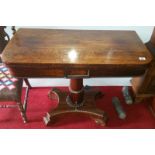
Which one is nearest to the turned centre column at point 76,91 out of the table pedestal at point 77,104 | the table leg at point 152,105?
the table pedestal at point 77,104

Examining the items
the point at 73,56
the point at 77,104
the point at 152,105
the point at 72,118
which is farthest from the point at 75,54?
the point at 152,105

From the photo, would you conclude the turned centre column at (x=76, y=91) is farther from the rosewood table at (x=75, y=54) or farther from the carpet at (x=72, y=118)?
the rosewood table at (x=75, y=54)

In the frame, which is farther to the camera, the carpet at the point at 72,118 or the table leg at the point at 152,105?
the table leg at the point at 152,105

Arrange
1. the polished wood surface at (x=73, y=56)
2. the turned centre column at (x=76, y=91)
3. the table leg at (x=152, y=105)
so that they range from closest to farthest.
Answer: the polished wood surface at (x=73, y=56) → the turned centre column at (x=76, y=91) → the table leg at (x=152, y=105)

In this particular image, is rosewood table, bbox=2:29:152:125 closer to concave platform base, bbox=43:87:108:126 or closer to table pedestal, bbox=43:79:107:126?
table pedestal, bbox=43:79:107:126

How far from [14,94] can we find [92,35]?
84 cm

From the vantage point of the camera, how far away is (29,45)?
135 cm

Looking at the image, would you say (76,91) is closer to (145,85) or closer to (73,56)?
(73,56)

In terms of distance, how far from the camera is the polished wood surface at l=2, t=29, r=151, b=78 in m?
1.22

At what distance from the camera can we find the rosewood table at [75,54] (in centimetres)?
122

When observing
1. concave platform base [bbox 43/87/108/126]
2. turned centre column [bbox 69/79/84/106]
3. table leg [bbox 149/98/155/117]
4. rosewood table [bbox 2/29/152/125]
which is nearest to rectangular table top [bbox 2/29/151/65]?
rosewood table [bbox 2/29/152/125]

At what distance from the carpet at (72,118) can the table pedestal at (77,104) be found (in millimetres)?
82

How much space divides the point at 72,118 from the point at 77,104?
6.9 inches

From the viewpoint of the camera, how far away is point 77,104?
6.10 ft
